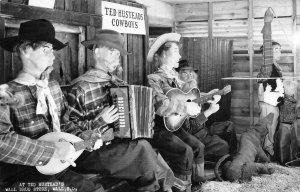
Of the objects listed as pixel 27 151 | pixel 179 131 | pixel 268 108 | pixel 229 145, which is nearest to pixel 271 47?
pixel 268 108

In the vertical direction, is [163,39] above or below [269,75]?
above

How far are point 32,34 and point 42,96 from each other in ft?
1.84

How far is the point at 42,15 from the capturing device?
4.24m

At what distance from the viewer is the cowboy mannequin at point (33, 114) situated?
3000 mm

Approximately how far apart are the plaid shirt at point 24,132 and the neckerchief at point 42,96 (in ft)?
0.13

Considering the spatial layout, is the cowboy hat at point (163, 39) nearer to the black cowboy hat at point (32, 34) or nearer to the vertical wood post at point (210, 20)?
the black cowboy hat at point (32, 34)

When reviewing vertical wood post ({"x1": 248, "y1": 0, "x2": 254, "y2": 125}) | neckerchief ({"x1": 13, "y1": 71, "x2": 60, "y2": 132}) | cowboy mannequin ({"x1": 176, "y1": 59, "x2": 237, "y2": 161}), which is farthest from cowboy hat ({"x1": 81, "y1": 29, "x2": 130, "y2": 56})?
vertical wood post ({"x1": 248, "y1": 0, "x2": 254, "y2": 125})

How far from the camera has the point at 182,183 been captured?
498 centimetres

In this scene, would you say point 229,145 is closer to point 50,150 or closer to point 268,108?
point 268,108

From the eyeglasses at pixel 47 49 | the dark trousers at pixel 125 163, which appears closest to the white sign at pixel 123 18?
the eyeglasses at pixel 47 49

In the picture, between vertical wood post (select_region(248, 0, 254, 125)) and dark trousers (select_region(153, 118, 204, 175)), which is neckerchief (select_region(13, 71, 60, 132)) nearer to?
dark trousers (select_region(153, 118, 204, 175))

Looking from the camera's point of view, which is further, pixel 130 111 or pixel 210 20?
pixel 210 20

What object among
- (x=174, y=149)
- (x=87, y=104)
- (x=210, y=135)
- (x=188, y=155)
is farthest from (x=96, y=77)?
(x=210, y=135)

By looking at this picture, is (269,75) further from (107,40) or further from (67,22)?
(67,22)
